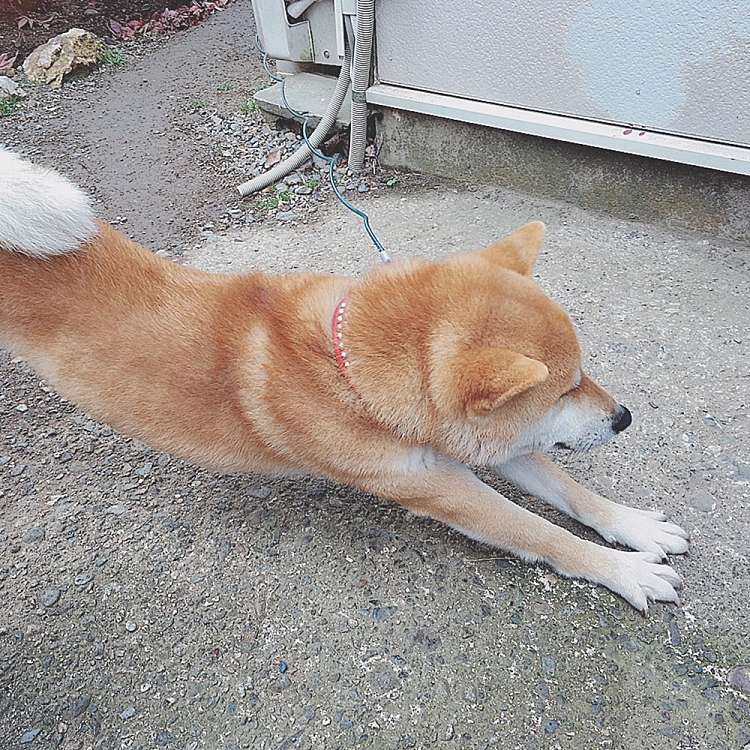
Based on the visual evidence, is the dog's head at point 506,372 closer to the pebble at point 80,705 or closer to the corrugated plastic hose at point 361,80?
the pebble at point 80,705

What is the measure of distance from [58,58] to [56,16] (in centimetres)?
163

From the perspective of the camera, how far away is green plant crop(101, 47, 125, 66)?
634cm

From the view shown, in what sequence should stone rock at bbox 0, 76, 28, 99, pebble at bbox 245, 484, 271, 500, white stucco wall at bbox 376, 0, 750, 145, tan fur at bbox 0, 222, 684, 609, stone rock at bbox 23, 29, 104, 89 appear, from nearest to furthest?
tan fur at bbox 0, 222, 684, 609 → pebble at bbox 245, 484, 271, 500 → white stucco wall at bbox 376, 0, 750, 145 → stone rock at bbox 0, 76, 28, 99 → stone rock at bbox 23, 29, 104, 89

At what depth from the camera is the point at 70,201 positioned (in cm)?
206

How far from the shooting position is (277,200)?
4180 millimetres

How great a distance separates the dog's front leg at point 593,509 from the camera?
212cm

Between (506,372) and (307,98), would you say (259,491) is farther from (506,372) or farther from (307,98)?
(307,98)

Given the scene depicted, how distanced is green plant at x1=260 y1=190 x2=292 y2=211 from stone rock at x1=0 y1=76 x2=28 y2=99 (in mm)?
2807

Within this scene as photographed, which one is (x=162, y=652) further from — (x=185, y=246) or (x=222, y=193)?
(x=222, y=193)

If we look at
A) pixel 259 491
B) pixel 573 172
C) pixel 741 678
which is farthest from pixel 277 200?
pixel 741 678

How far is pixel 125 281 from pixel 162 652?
106 centimetres

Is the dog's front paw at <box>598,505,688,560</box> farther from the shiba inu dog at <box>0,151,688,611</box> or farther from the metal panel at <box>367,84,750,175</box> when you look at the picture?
the metal panel at <box>367,84,750,175</box>

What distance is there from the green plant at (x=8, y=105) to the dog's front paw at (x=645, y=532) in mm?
5261

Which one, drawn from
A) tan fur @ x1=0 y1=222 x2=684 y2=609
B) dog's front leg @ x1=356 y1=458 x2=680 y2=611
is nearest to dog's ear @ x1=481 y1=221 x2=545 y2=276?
tan fur @ x1=0 y1=222 x2=684 y2=609
